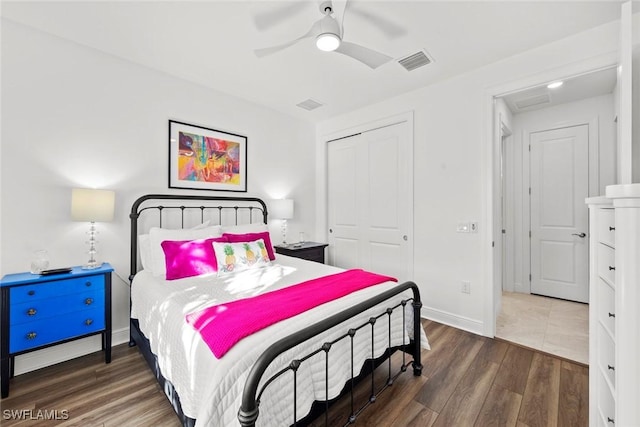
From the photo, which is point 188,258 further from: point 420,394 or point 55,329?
point 420,394

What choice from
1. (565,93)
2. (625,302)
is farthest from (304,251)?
(565,93)

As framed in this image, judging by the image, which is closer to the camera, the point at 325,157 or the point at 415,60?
the point at 415,60

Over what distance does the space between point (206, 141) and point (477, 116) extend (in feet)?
9.74

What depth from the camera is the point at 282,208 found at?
149 inches

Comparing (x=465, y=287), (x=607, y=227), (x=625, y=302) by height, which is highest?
(x=607, y=227)

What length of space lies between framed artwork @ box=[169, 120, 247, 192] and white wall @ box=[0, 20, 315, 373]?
0.10 metres

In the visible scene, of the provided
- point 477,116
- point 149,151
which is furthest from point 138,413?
point 477,116

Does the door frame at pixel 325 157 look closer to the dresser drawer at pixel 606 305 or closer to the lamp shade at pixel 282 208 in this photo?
the lamp shade at pixel 282 208

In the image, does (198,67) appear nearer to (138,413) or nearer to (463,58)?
(463,58)

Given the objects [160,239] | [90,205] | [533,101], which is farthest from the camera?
[533,101]

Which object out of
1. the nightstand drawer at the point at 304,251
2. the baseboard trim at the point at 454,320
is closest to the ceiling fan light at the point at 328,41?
the nightstand drawer at the point at 304,251

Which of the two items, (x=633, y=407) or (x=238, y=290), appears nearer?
(x=633, y=407)

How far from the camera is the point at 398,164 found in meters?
3.59

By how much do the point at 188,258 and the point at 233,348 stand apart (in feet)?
4.54
